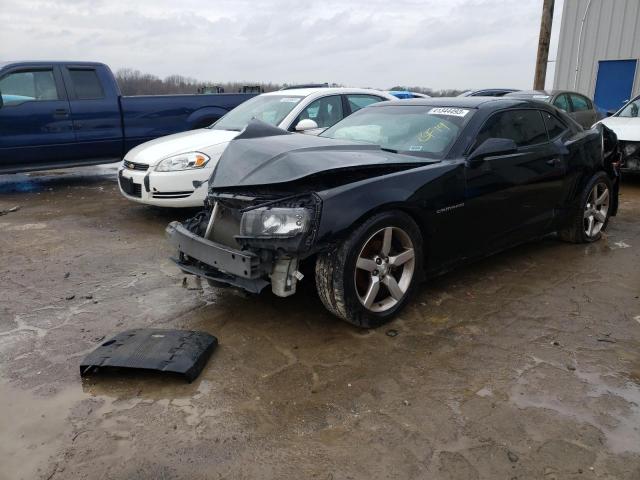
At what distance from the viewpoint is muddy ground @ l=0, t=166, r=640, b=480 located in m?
2.37

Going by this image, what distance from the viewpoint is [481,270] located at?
481 centimetres

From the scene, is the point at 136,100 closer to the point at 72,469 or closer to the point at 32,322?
the point at 32,322

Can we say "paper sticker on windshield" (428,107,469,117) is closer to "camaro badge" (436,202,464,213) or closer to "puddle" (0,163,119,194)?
"camaro badge" (436,202,464,213)

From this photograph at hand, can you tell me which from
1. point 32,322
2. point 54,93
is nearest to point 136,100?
point 54,93

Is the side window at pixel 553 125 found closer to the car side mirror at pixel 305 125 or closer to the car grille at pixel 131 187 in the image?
the car side mirror at pixel 305 125

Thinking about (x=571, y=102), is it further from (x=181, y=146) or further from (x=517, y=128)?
(x=181, y=146)

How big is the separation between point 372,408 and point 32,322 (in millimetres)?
2580

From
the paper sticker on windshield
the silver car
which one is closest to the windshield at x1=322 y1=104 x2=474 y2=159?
the paper sticker on windshield

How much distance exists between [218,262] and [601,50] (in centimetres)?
1771

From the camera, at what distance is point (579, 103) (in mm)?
12539

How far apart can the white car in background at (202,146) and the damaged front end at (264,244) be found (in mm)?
2197

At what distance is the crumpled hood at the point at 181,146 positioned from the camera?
621 cm

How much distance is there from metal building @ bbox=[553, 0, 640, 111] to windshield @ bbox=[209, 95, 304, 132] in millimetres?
13849

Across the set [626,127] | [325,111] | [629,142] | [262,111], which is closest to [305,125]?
[325,111]
